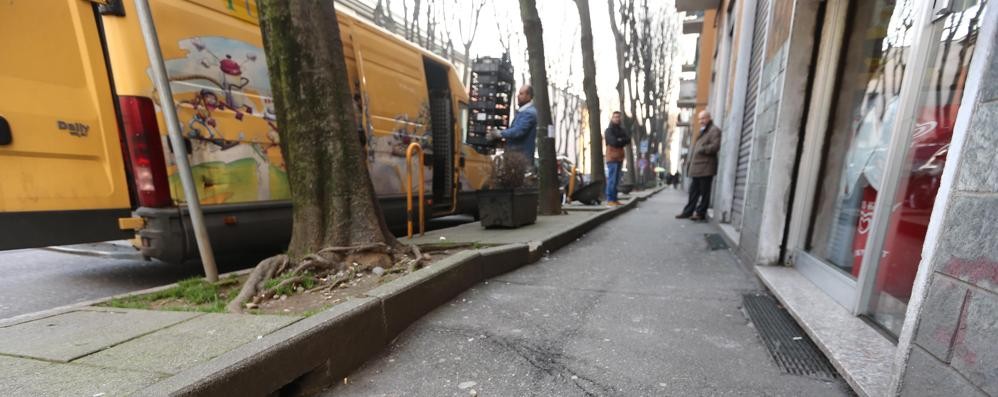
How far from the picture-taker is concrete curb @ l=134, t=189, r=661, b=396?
154 centimetres

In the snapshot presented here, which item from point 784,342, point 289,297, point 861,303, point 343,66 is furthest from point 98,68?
point 861,303

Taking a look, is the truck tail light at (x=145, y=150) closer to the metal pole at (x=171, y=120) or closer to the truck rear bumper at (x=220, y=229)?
the truck rear bumper at (x=220, y=229)

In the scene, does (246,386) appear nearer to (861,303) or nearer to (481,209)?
(861,303)

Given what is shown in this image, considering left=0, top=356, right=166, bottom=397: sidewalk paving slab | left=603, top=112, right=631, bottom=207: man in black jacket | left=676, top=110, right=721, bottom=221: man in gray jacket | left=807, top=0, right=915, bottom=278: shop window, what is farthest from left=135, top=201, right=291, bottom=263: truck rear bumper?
left=603, top=112, right=631, bottom=207: man in black jacket

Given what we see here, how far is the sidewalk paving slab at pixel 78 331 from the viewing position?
72.7 inches

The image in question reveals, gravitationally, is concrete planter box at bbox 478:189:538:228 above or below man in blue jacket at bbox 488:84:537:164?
below

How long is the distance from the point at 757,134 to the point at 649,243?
1907mm

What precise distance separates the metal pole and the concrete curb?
1297 mm

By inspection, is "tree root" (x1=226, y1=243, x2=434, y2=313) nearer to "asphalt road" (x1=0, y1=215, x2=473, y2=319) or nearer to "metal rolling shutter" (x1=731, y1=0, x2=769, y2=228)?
"asphalt road" (x1=0, y1=215, x2=473, y2=319)

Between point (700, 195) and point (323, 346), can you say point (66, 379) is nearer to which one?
point (323, 346)

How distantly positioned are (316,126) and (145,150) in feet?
3.96

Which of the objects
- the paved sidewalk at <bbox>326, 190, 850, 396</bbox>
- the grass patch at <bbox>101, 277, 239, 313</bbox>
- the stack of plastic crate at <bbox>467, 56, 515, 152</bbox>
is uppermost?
the stack of plastic crate at <bbox>467, 56, 515, 152</bbox>

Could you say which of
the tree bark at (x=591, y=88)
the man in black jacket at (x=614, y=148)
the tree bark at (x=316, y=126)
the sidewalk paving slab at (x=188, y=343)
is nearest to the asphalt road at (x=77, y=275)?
the tree bark at (x=316, y=126)

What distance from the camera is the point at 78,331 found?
6.81 ft
